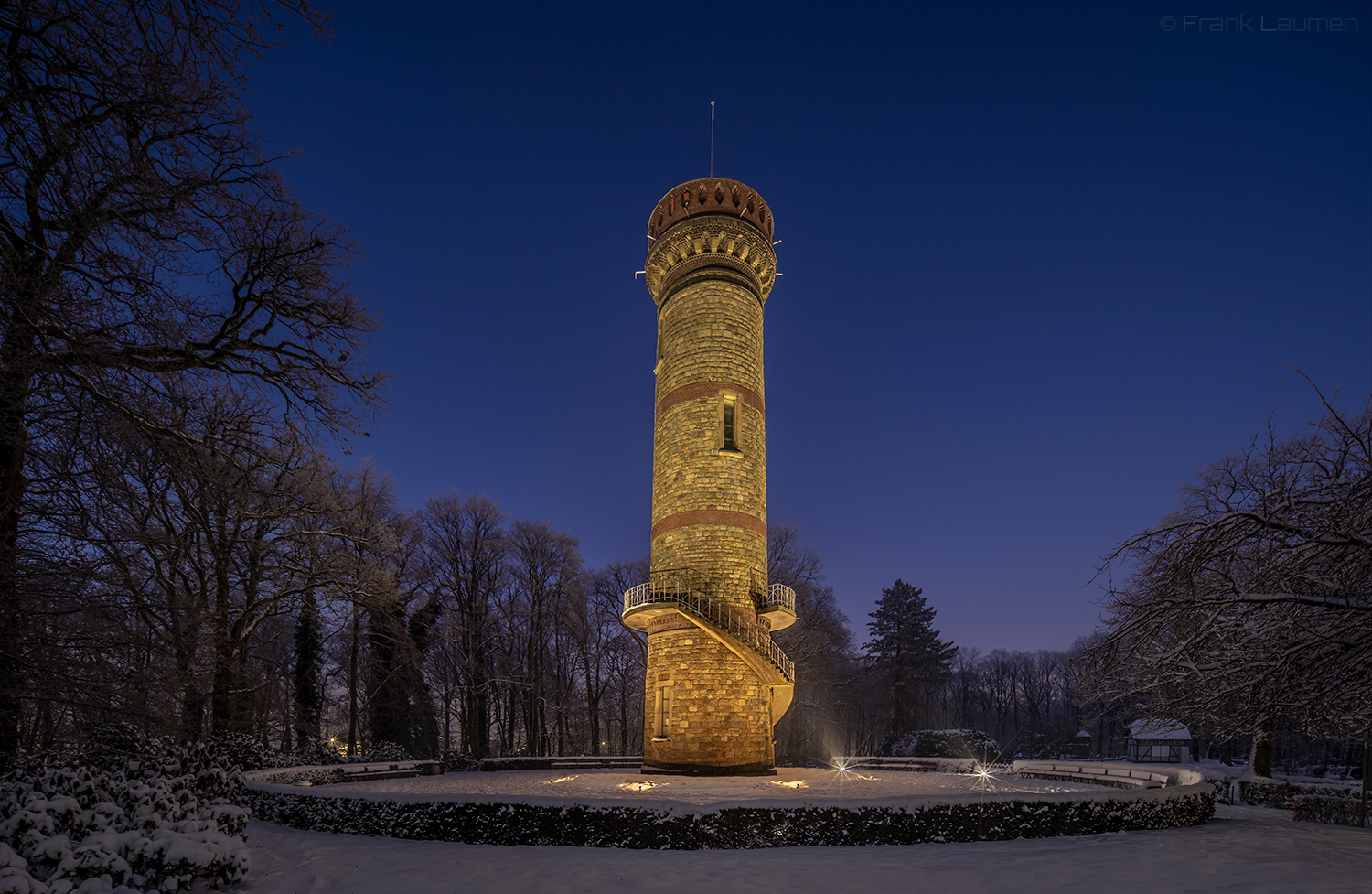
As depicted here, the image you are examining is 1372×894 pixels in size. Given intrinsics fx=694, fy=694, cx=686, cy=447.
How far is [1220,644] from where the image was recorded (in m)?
8.16

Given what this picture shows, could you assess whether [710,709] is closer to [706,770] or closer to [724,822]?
[706,770]

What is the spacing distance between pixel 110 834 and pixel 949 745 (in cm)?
3315

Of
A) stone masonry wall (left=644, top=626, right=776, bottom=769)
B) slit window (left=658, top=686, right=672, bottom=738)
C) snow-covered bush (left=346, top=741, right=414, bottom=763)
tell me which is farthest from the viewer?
snow-covered bush (left=346, top=741, right=414, bottom=763)

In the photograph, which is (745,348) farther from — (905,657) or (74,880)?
(905,657)

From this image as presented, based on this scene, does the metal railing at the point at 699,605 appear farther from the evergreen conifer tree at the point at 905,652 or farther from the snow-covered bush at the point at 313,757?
the evergreen conifer tree at the point at 905,652

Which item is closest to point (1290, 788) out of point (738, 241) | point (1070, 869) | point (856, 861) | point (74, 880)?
point (1070, 869)

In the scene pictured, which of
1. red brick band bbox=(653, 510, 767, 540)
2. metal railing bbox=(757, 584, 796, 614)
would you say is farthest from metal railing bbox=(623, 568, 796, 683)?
red brick band bbox=(653, 510, 767, 540)

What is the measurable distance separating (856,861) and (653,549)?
11.2 metres

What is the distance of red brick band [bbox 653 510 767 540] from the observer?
18.1 metres

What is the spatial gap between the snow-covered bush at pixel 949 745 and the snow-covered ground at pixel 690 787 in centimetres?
1099

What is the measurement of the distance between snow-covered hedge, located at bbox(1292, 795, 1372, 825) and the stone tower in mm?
10082

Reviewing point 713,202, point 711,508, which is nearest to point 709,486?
point 711,508

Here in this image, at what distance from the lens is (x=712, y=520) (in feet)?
59.2

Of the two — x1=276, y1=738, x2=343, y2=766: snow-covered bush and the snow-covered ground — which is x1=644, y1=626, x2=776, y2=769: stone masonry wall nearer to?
the snow-covered ground
